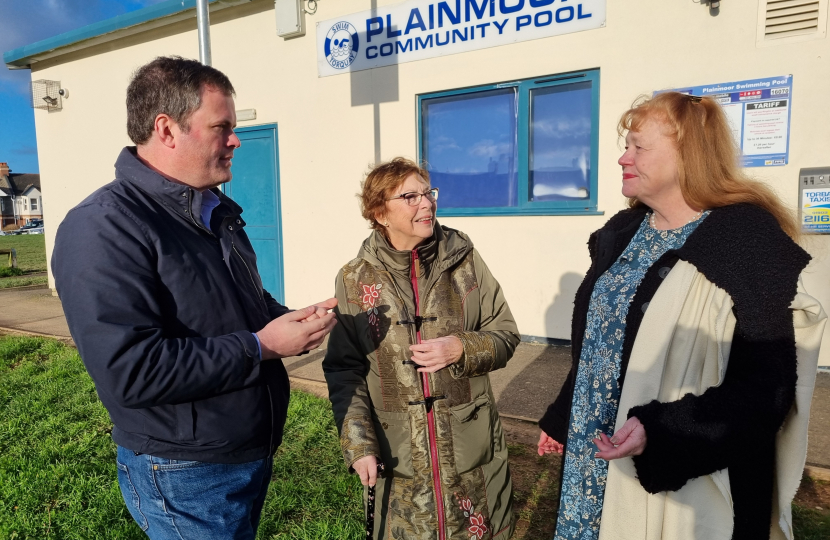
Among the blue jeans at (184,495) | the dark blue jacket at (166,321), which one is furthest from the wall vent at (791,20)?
the blue jeans at (184,495)

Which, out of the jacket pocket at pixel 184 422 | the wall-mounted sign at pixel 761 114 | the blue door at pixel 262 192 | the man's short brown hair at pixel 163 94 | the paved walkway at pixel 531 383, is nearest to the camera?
the jacket pocket at pixel 184 422

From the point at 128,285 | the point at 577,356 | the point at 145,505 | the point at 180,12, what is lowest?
the point at 145,505

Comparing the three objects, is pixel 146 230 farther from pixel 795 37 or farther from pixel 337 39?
pixel 337 39

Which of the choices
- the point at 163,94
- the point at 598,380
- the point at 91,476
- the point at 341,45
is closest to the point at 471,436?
the point at 598,380

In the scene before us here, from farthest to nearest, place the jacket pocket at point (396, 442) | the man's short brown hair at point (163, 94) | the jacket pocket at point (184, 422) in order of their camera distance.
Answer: the jacket pocket at point (396, 442) → the man's short brown hair at point (163, 94) → the jacket pocket at point (184, 422)

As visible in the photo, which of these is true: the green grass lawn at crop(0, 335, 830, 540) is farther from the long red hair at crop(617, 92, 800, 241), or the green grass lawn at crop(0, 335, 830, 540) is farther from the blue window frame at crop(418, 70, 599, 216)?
the blue window frame at crop(418, 70, 599, 216)

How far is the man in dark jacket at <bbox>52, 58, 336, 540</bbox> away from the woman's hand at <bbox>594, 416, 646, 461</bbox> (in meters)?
0.94

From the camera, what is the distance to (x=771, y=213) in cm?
170

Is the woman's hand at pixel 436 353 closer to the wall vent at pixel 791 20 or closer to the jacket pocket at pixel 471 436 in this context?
the jacket pocket at pixel 471 436

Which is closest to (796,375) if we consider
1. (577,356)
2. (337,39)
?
(577,356)

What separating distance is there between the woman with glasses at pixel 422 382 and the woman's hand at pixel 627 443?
0.60 meters

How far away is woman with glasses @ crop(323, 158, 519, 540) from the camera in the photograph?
2.08 meters

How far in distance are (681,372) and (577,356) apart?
1.64 ft

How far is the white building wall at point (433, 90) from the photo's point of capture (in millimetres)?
4672
